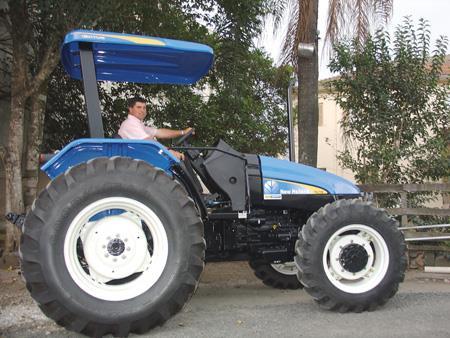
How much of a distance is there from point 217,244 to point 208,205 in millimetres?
376

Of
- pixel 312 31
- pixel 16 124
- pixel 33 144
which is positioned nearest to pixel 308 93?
pixel 312 31

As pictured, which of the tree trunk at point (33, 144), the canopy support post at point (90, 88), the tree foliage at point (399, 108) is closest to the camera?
the canopy support post at point (90, 88)

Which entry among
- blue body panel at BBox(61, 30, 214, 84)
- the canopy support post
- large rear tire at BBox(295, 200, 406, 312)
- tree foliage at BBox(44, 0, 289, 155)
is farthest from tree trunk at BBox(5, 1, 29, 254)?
large rear tire at BBox(295, 200, 406, 312)

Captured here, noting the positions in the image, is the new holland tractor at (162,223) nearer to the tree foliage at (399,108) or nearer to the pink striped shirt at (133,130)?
the pink striped shirt at (133,130)

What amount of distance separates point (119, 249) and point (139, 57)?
170cm

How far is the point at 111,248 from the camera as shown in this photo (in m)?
3.93

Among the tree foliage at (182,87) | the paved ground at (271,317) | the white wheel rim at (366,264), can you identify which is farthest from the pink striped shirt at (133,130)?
the tree foliage at (182,87)

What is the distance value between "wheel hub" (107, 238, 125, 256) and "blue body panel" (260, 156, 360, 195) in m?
1.56

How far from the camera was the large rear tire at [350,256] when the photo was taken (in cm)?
452

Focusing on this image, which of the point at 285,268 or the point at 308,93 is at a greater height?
the point at 308,93

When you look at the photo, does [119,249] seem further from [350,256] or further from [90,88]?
[350,256]

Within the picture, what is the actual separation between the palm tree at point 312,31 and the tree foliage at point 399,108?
32 cm

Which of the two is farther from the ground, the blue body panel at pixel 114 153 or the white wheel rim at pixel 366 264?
the blue body panel at pixel 114 153

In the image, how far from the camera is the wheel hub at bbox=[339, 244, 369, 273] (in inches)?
183
